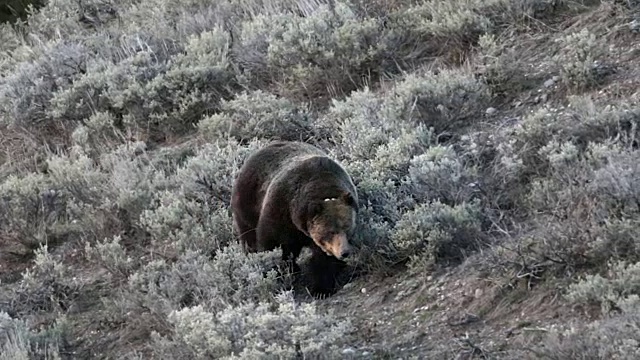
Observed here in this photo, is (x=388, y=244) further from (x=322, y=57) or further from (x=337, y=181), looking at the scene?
(x=322, y=57)

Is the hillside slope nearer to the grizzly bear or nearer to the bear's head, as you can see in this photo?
the grizzly bear

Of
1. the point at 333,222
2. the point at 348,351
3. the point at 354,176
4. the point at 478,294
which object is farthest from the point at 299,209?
the point at 478,294

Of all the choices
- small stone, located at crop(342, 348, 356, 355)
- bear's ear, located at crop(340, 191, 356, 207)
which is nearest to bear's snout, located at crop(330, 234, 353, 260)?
bear's ear, located at crop(340, 191, 356, 207)

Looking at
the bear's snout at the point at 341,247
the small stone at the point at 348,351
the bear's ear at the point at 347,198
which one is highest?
the bear's ear at the point at 347,198

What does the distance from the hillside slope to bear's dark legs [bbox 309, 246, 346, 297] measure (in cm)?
11

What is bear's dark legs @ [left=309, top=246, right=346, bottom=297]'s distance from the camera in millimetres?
6273

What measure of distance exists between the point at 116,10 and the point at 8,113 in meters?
2.98

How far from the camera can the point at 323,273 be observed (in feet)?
20.7

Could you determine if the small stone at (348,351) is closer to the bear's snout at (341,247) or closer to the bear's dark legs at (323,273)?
the bear's snout at (341,247)

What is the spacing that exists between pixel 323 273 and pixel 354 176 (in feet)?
3.50

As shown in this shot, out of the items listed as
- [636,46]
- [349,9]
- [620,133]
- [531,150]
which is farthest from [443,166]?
[349,9]

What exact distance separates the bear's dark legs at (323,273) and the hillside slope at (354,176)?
11cm

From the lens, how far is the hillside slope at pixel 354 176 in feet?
17.2

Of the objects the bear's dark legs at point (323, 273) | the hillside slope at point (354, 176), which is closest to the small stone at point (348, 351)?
the hillside slope at point (354, 176)
